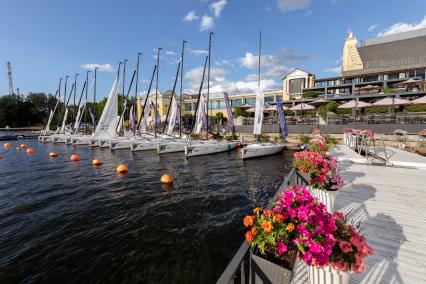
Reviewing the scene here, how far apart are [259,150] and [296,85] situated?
34.5 metres

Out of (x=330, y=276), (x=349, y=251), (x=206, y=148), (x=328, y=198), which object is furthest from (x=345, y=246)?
(x=206, y=148)

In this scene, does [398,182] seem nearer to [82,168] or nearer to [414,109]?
[82,168]

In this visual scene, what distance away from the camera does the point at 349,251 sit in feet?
7.41

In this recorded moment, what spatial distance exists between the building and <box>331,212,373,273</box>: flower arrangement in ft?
134

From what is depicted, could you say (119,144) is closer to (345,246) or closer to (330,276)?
(330,276)

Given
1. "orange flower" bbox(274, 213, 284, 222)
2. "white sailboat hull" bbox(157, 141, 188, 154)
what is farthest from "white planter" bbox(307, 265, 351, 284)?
"white sailboat hull" bbox(157, 141, 188, 154)

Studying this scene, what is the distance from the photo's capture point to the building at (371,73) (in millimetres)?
38188

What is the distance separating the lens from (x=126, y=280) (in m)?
5.48

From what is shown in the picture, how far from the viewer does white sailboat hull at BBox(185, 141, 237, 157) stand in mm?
23672

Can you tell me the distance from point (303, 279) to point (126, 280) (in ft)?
14.7

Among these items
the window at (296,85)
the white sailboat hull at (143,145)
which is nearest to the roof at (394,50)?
the window at (296,85)

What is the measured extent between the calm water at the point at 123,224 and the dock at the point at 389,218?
11.7 feet

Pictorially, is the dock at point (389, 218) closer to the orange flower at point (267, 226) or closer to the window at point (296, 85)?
the orange flower at point (267, 226)

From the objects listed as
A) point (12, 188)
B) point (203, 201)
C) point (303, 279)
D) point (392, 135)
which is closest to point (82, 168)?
point (12, 188)
